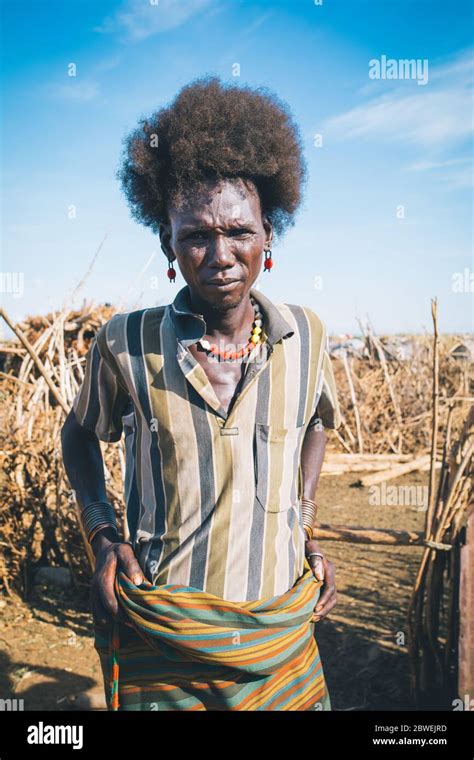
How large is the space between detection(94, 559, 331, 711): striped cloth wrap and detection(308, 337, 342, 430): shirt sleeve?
0.54m

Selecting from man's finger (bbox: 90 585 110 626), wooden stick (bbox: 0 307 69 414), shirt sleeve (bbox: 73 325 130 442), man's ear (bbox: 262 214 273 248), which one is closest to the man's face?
man's ear (bbox: 262 214 273 248)

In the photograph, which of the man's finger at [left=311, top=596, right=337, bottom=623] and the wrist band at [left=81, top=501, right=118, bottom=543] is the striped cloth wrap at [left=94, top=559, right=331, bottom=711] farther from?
the wrist band at [left=81, top=501, right=118, bottom=543]

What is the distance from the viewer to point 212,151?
5.78ft

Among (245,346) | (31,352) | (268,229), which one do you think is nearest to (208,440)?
(245,346)

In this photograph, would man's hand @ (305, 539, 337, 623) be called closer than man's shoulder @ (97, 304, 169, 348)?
No

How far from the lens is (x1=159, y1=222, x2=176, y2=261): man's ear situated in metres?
1.87

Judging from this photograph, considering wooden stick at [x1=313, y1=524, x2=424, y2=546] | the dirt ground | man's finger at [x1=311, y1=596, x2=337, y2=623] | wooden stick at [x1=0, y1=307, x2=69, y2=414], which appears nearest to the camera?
man's finger at [x1=311, y1=596, x2=337, y2=623]

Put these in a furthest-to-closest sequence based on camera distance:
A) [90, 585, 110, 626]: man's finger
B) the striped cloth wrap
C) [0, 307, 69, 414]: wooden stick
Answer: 1. [0, 307, 69, 414]: wooden stick
2. [90, 585, 110, 626]: man's finger
3. the striped cloth wrap

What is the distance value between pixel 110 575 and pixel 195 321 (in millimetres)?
742

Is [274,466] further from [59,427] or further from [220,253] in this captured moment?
[59,427]

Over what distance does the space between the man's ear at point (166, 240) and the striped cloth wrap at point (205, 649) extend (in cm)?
92

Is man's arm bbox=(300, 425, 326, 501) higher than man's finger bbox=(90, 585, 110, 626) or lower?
higher

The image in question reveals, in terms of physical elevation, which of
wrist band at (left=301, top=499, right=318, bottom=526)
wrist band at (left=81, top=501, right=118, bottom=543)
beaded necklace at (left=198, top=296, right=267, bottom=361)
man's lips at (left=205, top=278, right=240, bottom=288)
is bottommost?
wrist band at (left=301, top=499, right=318, bottom=526)
